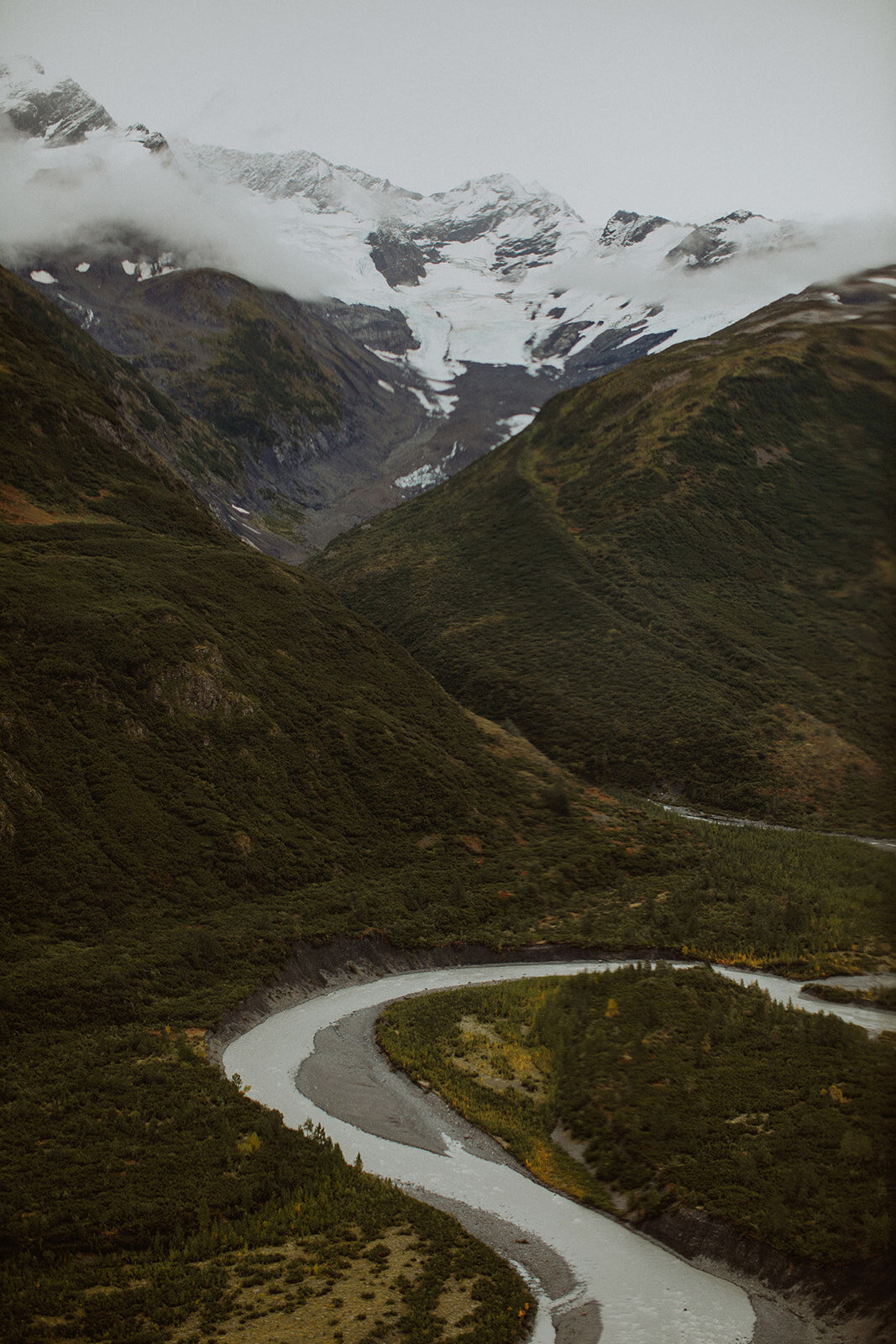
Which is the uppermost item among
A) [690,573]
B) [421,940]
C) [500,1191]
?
[690,573]

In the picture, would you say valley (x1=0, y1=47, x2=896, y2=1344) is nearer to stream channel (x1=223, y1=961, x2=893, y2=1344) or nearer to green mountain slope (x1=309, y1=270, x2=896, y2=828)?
stream channel (x1=223, y1=961, x2=893, y2=1344)

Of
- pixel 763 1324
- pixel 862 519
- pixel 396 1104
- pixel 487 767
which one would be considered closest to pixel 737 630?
pixel 862 519

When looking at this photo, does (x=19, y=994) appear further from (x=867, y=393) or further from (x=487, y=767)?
(x=867, y=393)

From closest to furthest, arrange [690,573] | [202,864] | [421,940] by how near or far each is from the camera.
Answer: [202,864] → [421,940] → [690,573]

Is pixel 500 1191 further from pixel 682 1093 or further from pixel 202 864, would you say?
pixel 202 864

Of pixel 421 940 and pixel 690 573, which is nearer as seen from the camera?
pixel 421 940

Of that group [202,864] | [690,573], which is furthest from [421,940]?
[690,573]

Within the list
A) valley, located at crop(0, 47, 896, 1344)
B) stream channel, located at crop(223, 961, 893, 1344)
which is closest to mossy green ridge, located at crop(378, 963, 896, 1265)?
valley, located at crop(0, 47, 896, 1344)
